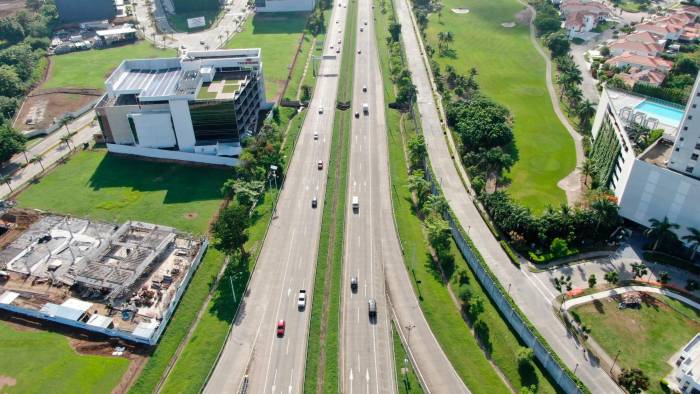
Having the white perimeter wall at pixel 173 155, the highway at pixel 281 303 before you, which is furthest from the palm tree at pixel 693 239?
the white perimeter wall at pixel 173 155

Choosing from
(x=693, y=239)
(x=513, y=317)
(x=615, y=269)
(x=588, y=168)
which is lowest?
(x=615, y=269)

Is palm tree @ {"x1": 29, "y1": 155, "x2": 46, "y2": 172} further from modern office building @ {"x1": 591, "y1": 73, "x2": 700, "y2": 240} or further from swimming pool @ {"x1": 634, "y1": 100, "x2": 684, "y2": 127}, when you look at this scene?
swimming pool @ {"x1": 634, "y1": 100, "x2": 684, "y2": 127}

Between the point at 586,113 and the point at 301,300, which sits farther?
the point at 586,113

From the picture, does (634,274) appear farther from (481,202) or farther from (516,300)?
(481,202)

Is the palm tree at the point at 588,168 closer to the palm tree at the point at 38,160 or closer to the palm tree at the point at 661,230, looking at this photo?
the palm tree at the point at 661,230

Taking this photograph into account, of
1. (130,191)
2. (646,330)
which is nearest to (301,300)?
(646,330)

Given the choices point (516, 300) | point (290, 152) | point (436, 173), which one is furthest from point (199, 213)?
point (516, 300)

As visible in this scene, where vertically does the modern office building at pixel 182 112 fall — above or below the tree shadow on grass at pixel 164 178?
above

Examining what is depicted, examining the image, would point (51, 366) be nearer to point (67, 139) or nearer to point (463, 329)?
point (463, 329)
